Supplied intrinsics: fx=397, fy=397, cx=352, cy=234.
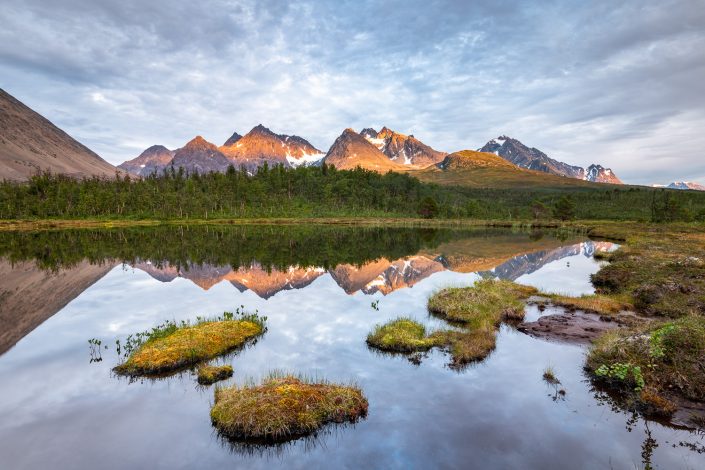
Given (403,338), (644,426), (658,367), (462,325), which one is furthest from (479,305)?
(644,426)

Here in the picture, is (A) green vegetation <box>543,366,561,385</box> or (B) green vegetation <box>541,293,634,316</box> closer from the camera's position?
(A) green vegetation <box>543,366,561,385</box>

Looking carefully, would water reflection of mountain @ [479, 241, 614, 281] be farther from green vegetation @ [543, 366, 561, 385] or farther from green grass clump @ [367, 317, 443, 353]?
green vegetation @ [543, 366, 561, 385]

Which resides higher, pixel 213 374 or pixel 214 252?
pixel 213 374

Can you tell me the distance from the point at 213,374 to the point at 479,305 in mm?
20067

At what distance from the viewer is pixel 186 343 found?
22.6 metres

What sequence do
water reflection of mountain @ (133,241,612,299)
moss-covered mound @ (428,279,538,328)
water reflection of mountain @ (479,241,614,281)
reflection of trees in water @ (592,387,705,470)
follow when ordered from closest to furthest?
reflection of trees in water @ (592,387,705,470), moss-covered mound @ (428,279,538,328), water reflection of mountain @ (133,241,612,299), water reflection of mountain @ (479,241,614,281)

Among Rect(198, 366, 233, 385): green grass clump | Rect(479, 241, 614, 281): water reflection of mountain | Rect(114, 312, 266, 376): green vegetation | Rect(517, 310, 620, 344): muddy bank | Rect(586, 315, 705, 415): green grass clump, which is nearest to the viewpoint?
Rect(586, 315, 705, 415): green grass clump

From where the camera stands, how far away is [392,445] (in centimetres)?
1390

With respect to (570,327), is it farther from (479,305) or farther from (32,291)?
(32,291)

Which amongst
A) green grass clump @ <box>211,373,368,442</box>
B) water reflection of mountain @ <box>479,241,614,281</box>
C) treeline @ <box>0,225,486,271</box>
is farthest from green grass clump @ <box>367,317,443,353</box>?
treeline @ <box>0,225,486,271</box>

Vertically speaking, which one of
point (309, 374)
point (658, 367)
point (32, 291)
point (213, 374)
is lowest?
point (32, 291)

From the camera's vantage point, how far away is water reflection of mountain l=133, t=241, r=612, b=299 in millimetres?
43594

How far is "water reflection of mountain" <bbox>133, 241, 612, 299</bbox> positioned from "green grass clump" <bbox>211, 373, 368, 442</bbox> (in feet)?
71.9

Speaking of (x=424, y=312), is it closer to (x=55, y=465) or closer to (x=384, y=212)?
(x=55, y=465)
